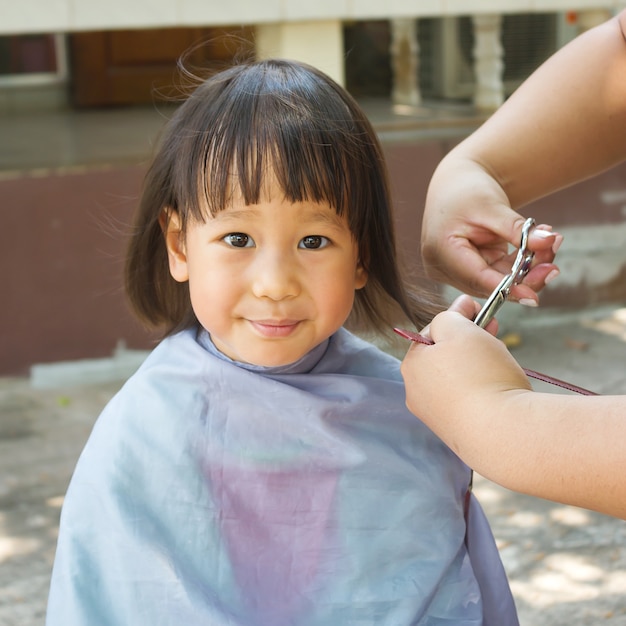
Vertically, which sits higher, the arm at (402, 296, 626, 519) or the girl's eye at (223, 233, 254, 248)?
the girl's eye at (223, 233, 254, 248)

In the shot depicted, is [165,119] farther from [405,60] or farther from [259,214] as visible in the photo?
[259,214]

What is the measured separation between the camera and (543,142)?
5.74 feet

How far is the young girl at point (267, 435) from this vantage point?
5.08ft

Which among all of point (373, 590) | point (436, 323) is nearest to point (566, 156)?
point (436, 323)

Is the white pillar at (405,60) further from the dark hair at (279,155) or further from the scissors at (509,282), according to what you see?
the scissors at (509,282)

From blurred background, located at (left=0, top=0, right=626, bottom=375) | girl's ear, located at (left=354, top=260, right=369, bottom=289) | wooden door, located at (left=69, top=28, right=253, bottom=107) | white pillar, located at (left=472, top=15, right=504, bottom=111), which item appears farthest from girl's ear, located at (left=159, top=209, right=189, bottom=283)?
wooden door, located at (left=69, top=28, right=253, bottom=107)

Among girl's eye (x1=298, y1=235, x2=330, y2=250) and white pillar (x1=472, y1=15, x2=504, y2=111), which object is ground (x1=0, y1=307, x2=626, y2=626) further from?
girl's eye (x1=298, y1=235, x2=330, y2=250)

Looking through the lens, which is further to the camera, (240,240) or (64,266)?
(64,266)

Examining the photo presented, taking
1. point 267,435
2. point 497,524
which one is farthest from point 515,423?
point 497,524

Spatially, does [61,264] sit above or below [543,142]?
below

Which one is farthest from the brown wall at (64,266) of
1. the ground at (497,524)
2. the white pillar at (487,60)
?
the white pillar at (487,60)

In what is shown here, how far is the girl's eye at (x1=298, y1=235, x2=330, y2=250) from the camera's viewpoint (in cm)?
156

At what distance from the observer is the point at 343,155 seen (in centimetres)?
159

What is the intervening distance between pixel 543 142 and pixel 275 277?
22.7 inches
